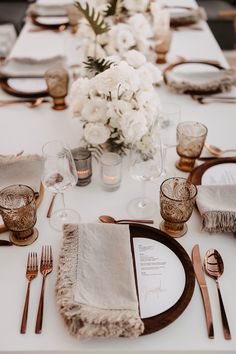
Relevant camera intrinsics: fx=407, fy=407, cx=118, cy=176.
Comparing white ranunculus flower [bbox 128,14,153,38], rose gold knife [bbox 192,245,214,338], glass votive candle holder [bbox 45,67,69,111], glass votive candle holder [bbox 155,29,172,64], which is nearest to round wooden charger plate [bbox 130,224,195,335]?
rose gold knife [bbox 192,245,214,338]

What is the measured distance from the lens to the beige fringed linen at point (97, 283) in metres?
0.83

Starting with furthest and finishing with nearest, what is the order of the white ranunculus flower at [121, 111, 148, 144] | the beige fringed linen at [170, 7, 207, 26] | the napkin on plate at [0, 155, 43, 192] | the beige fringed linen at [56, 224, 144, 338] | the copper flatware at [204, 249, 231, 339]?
the beige fringed linen at [170, 7, 207, 26] < the napkin on plate at [0, 155, 43, 192] < the white ranunculus flower at [121, 111, 148, 144] < the copper flatware at [204, 249, 231, 339] < the beige fringed linen at [56, 224, 144, 338]

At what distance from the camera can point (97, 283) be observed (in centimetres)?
91

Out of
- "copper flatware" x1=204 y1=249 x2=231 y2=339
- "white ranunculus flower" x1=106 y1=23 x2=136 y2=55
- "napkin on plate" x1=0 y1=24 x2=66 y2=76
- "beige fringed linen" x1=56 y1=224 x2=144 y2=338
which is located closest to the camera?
"beige fringed linen" x1=56 y1=224 x2=144 y2=338

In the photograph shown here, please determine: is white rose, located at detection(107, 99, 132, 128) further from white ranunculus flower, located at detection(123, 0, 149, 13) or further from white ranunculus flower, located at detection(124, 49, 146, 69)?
white ranunculus flower, located at detection(123, 0, 149, 13)

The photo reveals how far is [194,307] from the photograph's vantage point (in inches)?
36.4

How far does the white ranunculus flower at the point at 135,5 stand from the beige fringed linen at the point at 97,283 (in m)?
1.33

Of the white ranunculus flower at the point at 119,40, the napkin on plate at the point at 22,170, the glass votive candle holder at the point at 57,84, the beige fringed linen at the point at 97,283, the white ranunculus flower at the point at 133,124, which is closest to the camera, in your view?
the beige fringed linen at the point at 97,283

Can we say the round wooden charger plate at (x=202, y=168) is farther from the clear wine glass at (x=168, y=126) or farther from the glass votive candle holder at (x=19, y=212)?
the glass votive candle holder at (x=19, y=212)

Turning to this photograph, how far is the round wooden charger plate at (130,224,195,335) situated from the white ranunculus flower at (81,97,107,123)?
316 millimetres

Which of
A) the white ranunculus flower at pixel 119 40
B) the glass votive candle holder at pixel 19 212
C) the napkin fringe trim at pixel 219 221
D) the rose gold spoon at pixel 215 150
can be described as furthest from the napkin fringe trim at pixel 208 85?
the glass votive candle holder at pixel 19 212

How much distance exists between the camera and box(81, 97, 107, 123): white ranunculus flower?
3.73 ft

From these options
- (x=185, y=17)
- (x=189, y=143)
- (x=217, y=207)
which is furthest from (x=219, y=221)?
(x=185, y=17)

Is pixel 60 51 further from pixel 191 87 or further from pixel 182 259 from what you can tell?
pixel 182 259
